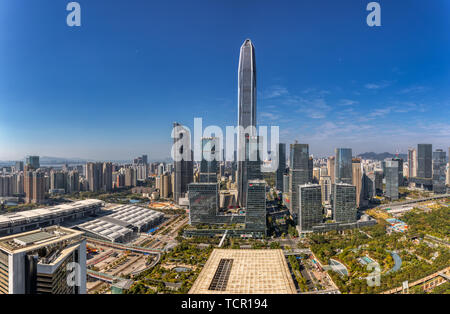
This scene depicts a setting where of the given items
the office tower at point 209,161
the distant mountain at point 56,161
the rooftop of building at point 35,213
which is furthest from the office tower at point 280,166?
the distant mountain at point 56,161

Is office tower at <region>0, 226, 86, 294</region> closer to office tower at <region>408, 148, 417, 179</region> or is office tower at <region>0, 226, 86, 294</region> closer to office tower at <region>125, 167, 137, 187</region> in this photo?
office tower at <region>125, 167, 137, 187</region>

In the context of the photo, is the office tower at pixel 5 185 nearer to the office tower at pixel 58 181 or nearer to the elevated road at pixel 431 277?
the office tower at pixel 58 181

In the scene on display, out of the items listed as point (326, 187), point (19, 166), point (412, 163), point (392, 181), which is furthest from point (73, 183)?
point (412, 163)

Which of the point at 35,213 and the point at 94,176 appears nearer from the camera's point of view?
the point at 35,213

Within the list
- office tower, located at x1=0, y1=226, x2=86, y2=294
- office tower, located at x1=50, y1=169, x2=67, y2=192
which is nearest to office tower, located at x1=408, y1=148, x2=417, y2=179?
office tower, located at x1=0, y1=226, x2=86, y2=294

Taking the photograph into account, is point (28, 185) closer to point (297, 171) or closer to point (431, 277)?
point (297, 171)
